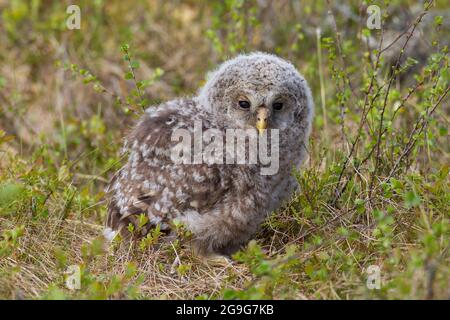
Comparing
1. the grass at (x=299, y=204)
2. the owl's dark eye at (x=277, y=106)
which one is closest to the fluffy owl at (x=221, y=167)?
the owl's dark eye at (x=277, y=106)

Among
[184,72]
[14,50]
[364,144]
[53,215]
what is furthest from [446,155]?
[14,50]

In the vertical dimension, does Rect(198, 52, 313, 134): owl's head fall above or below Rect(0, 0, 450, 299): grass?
above

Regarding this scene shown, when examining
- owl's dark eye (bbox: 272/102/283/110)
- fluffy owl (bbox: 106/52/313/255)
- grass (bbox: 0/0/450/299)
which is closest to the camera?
grass (bbox: 0/0/450/299)

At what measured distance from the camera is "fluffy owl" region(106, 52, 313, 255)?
3.60m

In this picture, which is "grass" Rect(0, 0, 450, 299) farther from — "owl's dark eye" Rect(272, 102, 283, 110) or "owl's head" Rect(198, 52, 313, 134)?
"owl's dark eye" Rect(272, 102, 283, 110)

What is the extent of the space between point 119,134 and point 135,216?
1.98 m

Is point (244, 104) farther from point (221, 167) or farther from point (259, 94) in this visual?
point (221, 167)

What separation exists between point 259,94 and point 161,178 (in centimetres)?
71

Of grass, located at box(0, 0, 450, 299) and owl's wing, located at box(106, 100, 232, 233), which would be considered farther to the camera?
owl's wing, located at box(106, 100, 232, 233)

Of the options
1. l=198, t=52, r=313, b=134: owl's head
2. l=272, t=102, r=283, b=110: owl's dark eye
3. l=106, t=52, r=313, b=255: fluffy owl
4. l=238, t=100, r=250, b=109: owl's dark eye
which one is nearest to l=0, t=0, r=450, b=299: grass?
l=106, t=52, r=313, b=255: fluffy owl

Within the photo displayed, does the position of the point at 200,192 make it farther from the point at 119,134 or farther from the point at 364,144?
the point at 119,134

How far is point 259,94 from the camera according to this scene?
12.0ft

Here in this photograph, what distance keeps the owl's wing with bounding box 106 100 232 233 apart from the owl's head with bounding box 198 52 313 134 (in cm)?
17

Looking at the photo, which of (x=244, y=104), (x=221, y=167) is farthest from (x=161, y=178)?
(x=244, y=104)
